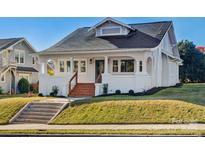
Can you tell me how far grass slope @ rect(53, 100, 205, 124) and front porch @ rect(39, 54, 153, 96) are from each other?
0.52 meters

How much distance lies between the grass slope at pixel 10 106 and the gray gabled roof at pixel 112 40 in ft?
4.54

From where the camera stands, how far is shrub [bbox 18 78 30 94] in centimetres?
940

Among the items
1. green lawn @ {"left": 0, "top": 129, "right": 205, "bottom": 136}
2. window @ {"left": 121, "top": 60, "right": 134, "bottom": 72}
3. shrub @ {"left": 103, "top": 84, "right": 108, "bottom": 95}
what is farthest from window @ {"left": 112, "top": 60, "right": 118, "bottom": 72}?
green lawn @ {"left": 0, "top": 129, "right": 205, "bottom": 136}

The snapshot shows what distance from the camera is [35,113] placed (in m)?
9.75

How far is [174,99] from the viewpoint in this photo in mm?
9250

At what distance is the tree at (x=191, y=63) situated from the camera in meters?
8.84

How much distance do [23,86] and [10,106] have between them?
2.18ft

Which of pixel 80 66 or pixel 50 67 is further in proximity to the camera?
pixel 80 66

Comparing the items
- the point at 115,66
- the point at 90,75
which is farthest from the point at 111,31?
the point at 90,75

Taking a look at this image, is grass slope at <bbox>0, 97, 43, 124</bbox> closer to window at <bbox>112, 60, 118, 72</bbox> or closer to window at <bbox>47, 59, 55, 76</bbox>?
window at <bbox>47, 59, 55, 76</bbox>

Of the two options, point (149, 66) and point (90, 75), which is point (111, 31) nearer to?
point (90, 75)

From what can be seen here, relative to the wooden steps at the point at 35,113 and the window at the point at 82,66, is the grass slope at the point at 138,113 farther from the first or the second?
the window at the point at 82,66

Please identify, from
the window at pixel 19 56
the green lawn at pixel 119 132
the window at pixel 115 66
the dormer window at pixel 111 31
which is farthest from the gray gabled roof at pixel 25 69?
the window at pixel 115 66
